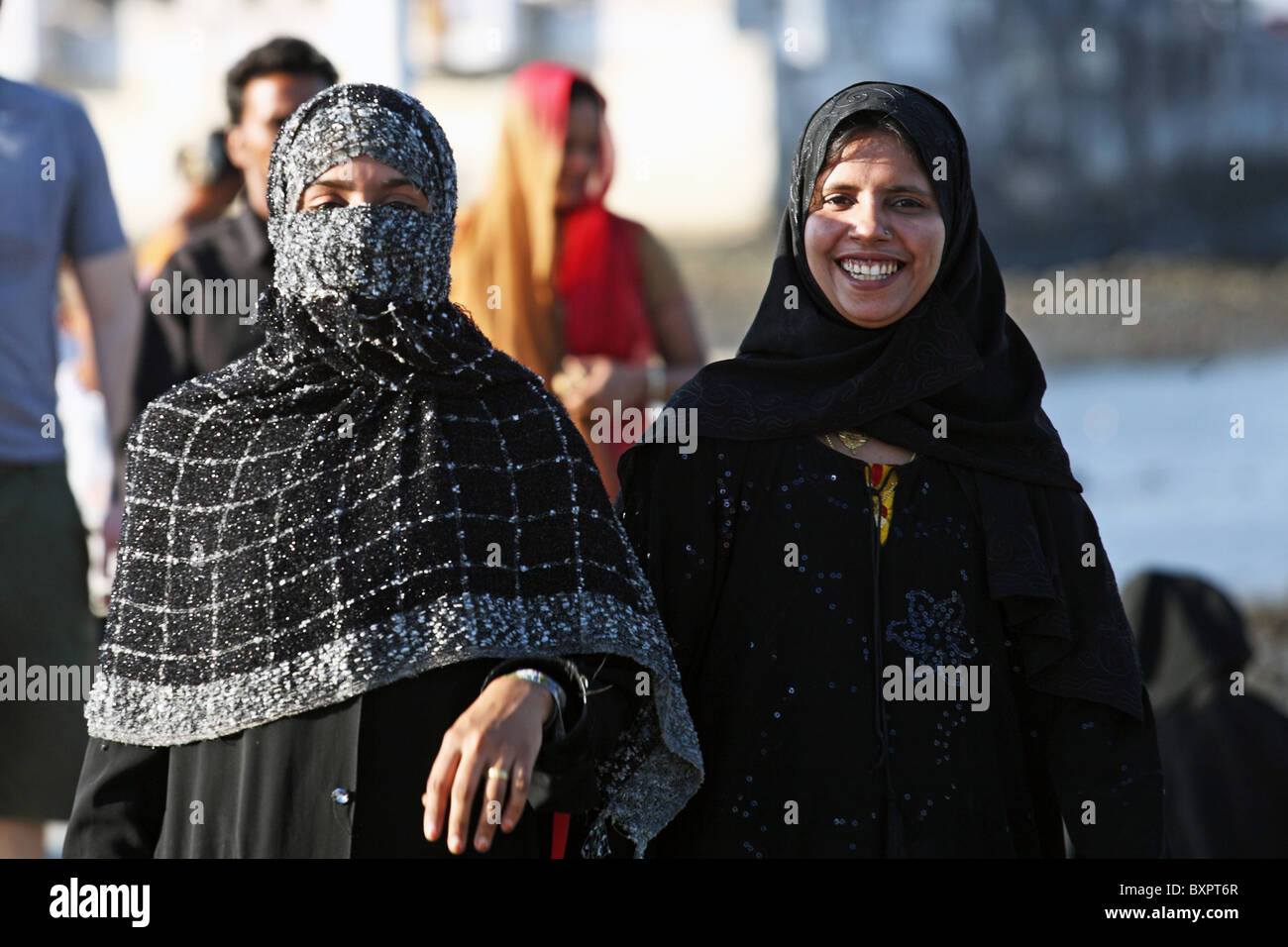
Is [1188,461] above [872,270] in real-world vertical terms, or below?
above

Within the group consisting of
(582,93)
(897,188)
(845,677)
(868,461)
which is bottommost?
(845,677)

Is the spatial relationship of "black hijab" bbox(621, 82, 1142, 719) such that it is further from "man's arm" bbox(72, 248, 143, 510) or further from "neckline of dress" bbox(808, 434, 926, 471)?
"man's arm" bbox(72, 248, 143, 510)

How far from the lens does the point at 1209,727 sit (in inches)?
152

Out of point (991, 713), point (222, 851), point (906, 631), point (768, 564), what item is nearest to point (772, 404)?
point (768, 564)

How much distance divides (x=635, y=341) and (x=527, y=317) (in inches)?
10.7

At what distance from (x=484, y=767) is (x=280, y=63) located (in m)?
2.57

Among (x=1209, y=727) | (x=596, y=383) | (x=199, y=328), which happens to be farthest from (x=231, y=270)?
(x=1209, y=727)

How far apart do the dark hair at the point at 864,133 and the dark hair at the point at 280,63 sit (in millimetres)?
1915

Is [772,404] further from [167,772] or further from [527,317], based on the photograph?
[527,317]

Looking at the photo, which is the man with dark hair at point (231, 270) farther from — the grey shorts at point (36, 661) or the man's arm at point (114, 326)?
the grey shorts at point (36, 661)

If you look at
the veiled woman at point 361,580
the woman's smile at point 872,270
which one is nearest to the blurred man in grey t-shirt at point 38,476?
the veiled woman at point 361,580

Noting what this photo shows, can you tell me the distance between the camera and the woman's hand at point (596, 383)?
3773 millimetres

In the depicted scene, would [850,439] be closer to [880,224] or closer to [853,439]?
[853,439]

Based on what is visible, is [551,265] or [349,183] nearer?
[349,183]
